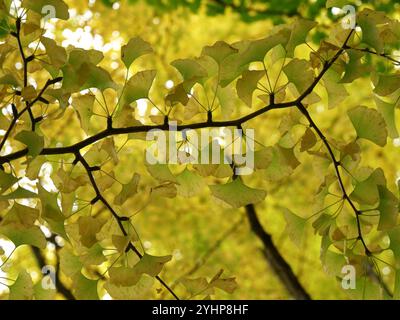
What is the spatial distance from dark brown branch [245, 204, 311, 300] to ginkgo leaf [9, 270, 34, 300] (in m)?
0.80

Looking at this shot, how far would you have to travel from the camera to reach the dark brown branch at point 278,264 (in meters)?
1.34

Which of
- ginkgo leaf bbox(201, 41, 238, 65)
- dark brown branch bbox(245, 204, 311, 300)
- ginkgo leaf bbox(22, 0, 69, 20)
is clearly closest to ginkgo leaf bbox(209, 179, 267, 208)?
ginkgo leaf bbox(201, 41, 238, 65)

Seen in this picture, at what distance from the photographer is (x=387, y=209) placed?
0.58m

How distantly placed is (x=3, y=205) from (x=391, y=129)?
42 centimetres

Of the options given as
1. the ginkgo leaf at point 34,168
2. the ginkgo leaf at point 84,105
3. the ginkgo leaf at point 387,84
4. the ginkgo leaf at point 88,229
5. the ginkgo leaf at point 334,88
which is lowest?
the ginkgo leaf at point 88,229

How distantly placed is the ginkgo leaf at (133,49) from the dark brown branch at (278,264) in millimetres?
817

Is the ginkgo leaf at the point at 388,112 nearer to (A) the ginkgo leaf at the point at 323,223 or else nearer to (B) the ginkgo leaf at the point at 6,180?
(A) the ginkgo leaf at the point at 323,223

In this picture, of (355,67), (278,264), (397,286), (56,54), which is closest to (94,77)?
(56,54)

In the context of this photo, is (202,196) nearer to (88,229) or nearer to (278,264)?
(278,264)

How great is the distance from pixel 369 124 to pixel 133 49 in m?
0.26

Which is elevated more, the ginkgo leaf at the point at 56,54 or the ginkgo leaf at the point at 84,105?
the ginkgo leaf at the point at 56,54

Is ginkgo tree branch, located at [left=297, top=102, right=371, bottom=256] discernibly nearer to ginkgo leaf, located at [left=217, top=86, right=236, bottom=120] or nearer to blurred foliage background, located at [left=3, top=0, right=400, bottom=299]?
ginkgo leaf, located at [left=217, top=86, right=236, bottom=120]

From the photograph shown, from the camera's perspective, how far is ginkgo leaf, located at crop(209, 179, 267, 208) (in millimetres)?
602

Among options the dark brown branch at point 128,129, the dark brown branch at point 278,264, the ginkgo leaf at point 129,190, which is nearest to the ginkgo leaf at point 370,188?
the dark brown branch at point 128,129
